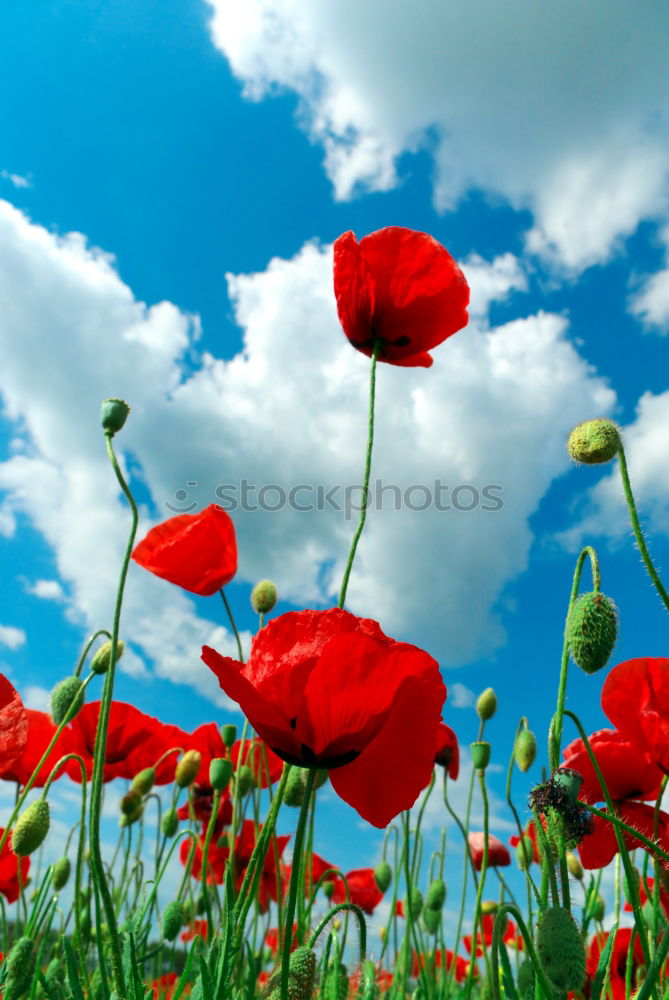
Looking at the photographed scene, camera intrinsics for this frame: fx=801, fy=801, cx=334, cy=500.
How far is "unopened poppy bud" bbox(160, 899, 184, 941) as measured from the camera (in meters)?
2.30

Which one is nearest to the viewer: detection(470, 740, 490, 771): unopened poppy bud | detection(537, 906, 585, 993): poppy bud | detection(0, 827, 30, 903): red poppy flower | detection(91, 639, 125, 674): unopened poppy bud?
detection(537, 906, 585, 993): poppy bud

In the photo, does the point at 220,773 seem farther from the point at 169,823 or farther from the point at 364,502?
the point at 364,502

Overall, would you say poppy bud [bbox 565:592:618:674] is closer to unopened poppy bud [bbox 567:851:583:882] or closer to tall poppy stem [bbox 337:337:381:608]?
tall poppy stem [bbox 337:337:381:608]

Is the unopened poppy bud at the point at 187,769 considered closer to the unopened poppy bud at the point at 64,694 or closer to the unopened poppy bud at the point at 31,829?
the unopened poppy bud at the point at 64,694

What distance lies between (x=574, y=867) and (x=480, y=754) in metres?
0.83

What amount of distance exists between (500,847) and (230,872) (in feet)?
8.33

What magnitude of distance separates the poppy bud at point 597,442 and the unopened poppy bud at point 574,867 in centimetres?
198

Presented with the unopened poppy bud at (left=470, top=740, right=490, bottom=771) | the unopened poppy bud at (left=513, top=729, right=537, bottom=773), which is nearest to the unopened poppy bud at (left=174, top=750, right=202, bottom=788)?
the unopened poppy bud at (left=470, top=740, right=490, bottom=771)

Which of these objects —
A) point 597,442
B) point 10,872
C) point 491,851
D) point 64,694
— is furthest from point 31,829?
point 491,851

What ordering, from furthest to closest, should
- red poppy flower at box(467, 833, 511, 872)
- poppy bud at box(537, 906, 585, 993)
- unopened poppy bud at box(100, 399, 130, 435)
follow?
red poppy flower at box(467, 833, 511, 872) → unopened poppy bud at box(100, 399, 130, 435) → poppy bud at box(537, 906, 585, 993)

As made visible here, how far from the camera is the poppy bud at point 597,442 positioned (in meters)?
1.49

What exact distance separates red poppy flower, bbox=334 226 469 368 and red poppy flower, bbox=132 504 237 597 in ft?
2.40

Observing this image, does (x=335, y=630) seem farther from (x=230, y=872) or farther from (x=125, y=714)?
(x=125, y=714)

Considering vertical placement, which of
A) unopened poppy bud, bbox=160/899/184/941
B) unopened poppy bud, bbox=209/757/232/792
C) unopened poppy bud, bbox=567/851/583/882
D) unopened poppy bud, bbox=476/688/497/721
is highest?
unopened poppy bud, bbox=476/688/497/721
